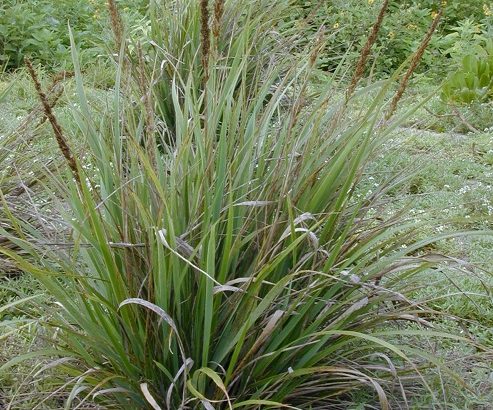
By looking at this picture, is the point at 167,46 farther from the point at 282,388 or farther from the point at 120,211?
the point at 282,388

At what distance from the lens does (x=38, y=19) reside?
900cm

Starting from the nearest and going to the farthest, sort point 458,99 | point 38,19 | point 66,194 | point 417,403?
1. point 417,403
2. point 66,194
3. point 458,99
4. point 38,19

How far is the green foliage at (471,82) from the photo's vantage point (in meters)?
7.20

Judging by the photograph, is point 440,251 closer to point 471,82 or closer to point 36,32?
point 471,82

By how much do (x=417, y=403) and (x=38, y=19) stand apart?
7.33m

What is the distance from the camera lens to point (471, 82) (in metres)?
7.42

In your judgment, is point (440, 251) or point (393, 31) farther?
point (393, 31)

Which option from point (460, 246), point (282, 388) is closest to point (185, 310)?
point (282, 388)

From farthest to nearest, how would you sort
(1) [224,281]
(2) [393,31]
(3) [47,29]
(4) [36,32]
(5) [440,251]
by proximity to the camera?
(2) [393,31]
(3) [47,29]
(4) [36,32]
(5) [440,251]
(1) [224,281]

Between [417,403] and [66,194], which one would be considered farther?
[66,194]

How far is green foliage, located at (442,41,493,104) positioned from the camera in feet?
23.6

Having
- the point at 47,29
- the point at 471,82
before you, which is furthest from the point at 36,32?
the point at 471,82

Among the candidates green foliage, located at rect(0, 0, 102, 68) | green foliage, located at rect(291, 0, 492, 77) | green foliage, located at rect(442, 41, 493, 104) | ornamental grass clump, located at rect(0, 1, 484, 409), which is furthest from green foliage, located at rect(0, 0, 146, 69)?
ornamental grass clump, located at rect(0, 1, 484, 409)

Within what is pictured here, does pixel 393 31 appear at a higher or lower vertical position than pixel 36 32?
lower
